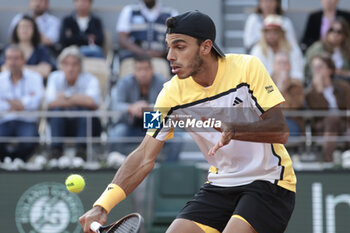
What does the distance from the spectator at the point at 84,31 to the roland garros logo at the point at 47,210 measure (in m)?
2.76

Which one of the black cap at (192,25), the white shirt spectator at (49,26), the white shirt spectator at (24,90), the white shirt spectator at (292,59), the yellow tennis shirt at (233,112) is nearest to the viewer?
the black cap at (192,25)

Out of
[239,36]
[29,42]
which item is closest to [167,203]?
[29,42]

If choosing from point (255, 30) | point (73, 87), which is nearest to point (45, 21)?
point (73, 87)

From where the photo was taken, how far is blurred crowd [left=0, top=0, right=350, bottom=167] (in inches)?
380

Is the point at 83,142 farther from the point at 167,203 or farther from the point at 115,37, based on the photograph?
the point at 115,37

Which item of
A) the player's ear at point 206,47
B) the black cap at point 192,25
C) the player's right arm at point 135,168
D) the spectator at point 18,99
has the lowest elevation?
the spectator at point 18,99

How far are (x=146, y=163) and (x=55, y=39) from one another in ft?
23.3

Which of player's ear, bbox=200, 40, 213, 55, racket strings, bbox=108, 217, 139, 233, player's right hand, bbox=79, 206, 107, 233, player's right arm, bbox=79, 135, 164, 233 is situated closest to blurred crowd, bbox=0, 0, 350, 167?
player's right arm, bbox=79, 135, 164, 233

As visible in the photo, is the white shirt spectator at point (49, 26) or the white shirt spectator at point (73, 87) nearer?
the white shirt spectator at point (73, 87)

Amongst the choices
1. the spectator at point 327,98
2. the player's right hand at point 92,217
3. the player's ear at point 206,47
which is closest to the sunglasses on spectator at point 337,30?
the spectator at point 327,98

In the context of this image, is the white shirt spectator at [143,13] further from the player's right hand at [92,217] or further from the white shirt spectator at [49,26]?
the player's right hand at [92,217]

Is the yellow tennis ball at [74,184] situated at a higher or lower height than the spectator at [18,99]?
higher

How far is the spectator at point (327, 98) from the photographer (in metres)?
9.56

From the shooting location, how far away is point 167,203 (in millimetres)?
9508
